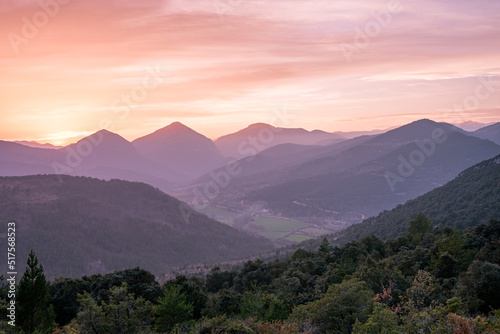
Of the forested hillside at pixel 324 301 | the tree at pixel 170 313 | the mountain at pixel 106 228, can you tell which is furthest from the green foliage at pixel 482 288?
the mountain at pixel 106 228

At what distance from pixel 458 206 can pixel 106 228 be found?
10425 centimetres

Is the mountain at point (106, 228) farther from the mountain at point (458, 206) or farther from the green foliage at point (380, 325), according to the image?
the green foliage at point (380, 325)

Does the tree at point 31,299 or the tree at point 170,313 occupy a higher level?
the tree at point 31,299

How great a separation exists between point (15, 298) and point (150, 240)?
3955 inches

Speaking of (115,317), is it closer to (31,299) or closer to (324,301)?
(31,299)

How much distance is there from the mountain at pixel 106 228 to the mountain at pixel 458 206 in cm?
5458

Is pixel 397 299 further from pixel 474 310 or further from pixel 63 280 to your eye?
pixel 63 280

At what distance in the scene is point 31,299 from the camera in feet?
85.5

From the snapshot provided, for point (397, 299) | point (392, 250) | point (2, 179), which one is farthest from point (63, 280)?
point (2, 179)

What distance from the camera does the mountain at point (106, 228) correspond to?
10119 cm

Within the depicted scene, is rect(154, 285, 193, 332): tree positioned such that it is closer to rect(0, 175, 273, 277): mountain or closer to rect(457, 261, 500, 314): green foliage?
rect(457, 261, 500, 314): green foliage

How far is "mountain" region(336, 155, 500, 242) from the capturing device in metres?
73.2

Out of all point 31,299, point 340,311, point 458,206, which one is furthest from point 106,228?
point 340,311

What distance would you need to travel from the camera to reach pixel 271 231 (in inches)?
7185
